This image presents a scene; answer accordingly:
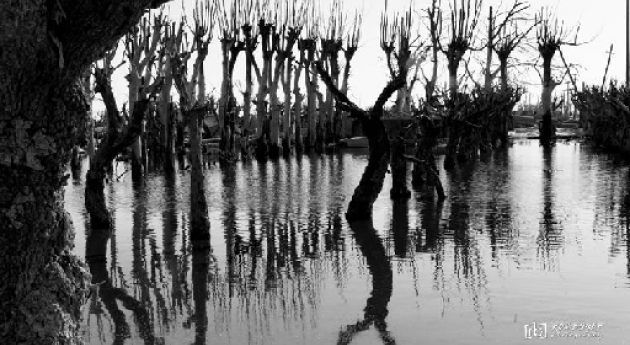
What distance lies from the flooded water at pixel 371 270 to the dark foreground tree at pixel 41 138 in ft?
3.19

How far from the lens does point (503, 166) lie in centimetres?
2258

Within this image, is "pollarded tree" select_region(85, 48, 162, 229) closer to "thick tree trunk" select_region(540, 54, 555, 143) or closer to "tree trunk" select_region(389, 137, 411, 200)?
"tree trunk" select_region(389, 137, 411, 200)

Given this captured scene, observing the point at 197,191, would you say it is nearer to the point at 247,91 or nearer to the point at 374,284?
the point at 374,284

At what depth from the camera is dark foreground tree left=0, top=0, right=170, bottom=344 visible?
4.04m

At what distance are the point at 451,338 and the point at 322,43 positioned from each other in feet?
107

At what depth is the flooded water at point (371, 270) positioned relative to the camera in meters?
6.46

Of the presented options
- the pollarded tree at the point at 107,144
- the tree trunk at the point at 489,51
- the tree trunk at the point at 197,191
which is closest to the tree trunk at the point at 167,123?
the pollarded tree at the point at 107,144

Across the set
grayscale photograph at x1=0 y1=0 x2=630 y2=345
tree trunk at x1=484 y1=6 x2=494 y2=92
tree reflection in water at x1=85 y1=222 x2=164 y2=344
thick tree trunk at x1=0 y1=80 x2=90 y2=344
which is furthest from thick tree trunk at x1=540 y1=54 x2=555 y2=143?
thick tree trunk at x1=0 y1=80 x2=90 y2=344

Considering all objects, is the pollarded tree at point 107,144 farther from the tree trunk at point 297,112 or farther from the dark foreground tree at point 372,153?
the tree trunk at point 297,112

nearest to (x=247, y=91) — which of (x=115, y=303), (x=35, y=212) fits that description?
(x=115, y=303)

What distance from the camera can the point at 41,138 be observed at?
422 centimetres

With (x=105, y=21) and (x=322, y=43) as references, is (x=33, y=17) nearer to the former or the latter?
(x=105, y=21)

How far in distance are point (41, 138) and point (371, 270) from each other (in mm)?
4995

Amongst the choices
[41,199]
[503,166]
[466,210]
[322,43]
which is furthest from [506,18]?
[41,199]
